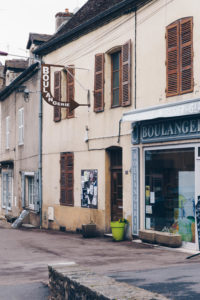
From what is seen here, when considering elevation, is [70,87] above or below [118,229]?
above

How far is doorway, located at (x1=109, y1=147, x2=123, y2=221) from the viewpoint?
612 inches

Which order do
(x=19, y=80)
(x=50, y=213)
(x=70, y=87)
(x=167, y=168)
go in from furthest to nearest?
(x=19, y=80), (x=50, y=213), (x=70, y=87), (x=167, y=168)

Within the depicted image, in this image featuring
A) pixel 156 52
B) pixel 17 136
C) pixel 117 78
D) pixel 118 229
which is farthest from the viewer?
pixel 17 136

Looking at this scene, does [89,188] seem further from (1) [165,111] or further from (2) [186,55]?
(2) [186,55]

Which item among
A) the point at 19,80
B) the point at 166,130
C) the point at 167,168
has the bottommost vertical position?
the point at 167,168

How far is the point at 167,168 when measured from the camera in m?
13.2

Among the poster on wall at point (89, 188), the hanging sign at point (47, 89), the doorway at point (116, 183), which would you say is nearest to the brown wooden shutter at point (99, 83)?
the hanging sign at point (47, 89)

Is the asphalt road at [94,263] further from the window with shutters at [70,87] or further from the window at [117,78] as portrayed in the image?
the window with shutters at [70,87]

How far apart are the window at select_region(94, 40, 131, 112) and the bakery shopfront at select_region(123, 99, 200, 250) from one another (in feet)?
3.66

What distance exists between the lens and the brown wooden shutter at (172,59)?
493 inches

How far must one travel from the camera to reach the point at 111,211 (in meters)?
15.9

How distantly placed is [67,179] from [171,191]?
615cm

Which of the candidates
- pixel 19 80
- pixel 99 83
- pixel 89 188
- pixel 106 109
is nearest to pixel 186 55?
pixel 106 109

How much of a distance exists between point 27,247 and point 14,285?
561cm
